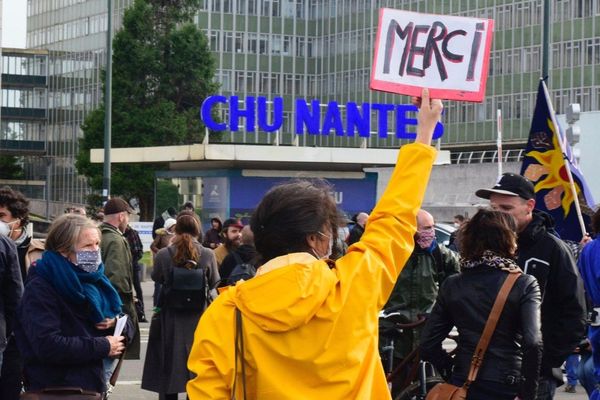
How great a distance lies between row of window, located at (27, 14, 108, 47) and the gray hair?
3708 inches

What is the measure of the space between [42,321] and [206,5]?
8933cm

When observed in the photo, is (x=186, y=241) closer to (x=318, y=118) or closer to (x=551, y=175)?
(x=551, y=175)

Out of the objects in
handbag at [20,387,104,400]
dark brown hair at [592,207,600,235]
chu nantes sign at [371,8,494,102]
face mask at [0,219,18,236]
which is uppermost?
chu nantes sign at [371,8,494,102]

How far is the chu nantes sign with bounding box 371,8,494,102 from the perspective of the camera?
5438 mm

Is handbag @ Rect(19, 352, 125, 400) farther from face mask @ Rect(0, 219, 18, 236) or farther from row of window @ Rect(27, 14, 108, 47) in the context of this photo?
row of window @ Rect(27, 14, 108, 47)

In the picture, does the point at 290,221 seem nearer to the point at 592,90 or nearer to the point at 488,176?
the point at 488,176

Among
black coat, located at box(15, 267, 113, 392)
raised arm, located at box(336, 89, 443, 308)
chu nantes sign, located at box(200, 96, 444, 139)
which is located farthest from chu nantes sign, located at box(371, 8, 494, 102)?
chu nantes sign, located at box(200, 96, 444, 139)

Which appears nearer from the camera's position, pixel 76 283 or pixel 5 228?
pixel 76 283

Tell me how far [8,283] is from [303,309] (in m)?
4.41

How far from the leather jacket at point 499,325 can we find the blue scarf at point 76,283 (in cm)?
174

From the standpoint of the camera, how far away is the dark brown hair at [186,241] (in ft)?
36.9

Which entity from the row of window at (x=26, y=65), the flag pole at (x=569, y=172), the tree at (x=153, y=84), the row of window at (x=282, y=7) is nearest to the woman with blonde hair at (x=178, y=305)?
the flag pole at (x=569, y=172)

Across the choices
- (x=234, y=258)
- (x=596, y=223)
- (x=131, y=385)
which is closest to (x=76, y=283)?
(x=596, y=223)

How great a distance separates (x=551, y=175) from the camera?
10422 mm
